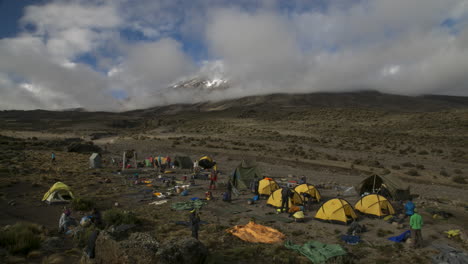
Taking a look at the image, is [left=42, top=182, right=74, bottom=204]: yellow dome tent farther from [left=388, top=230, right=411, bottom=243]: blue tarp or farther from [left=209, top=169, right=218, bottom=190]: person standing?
[left=388, top=230, right=411, bottom=243]: blue tarp

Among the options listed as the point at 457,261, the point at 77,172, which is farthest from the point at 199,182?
the point at 457,261

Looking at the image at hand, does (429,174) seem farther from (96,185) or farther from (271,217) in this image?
(96,185)

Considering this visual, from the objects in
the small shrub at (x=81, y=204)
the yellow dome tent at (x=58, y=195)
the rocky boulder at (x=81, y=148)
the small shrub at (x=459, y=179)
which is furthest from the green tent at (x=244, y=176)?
the rocky boulder at (x=81, y=148)

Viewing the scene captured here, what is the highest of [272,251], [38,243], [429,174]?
[38,243]

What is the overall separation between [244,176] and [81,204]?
10158mm

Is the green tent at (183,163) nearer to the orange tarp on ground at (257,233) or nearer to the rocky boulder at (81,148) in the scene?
the orange tarp on ground at (257,233)

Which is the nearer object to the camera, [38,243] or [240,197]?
[38,243]

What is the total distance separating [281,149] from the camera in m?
39.1

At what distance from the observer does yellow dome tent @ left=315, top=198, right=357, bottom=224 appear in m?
11.9

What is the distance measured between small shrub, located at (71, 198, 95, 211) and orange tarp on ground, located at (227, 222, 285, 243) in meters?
7.88

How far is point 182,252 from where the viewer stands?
21.5 ft

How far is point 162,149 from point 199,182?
22545 millimetres

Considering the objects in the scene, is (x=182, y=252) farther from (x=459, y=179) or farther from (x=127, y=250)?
(x=459, y=179)

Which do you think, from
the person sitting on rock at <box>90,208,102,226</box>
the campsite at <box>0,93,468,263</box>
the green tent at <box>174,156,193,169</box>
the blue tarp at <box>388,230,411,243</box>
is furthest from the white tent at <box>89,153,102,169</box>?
the blue tarp at <box>388,230,411,243</box>
